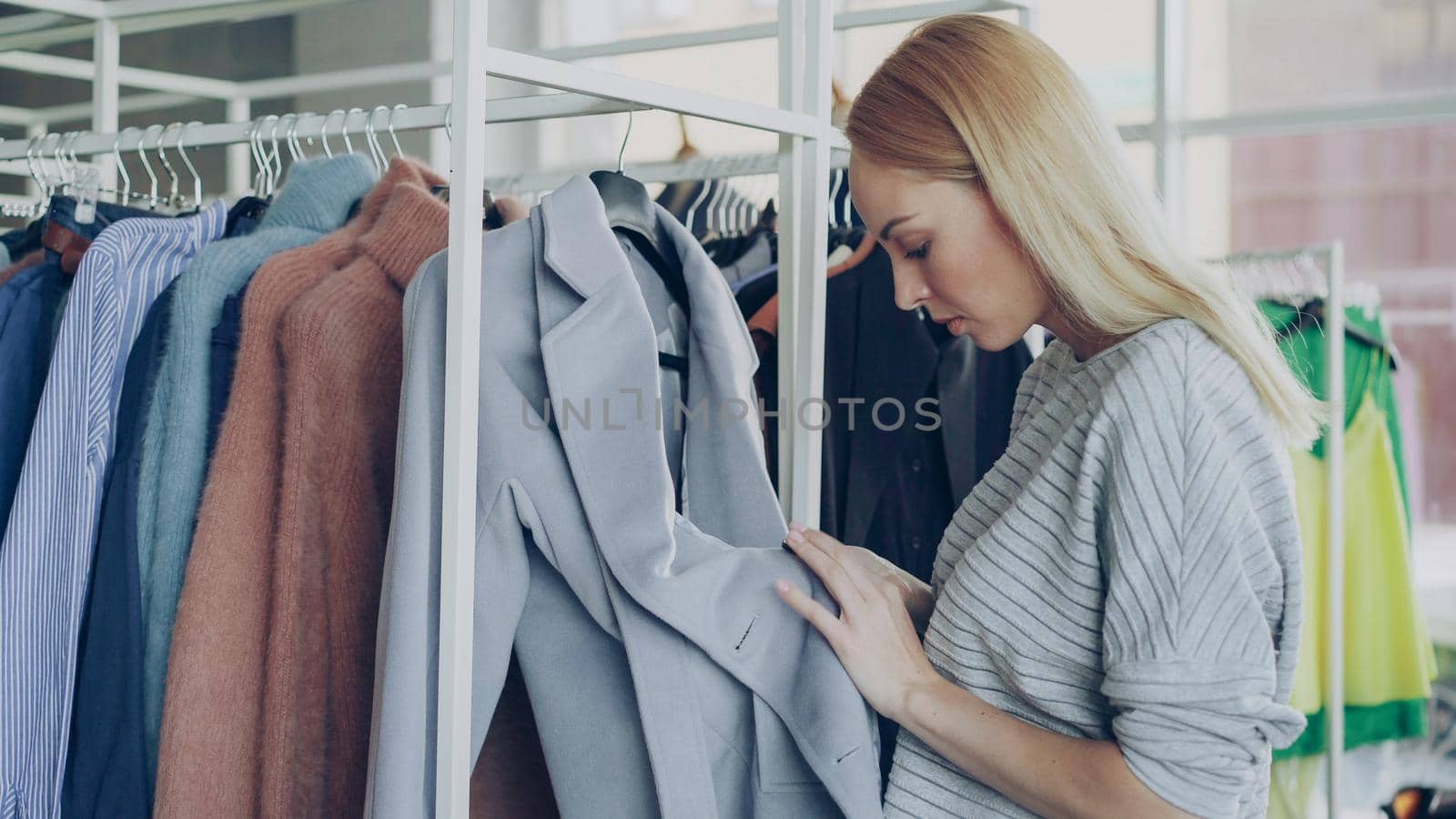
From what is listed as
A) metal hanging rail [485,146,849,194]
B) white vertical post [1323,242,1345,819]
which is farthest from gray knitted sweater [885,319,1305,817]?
white vertical post [1323,242,1345,819]

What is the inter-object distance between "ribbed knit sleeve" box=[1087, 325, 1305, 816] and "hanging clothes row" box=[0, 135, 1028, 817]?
0.25 metres

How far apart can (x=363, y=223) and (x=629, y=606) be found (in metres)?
0.58

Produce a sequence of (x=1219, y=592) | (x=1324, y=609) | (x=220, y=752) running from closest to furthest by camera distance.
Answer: (x=1219, y=592) < (x=220, y=752) < (x=1324, y=609)

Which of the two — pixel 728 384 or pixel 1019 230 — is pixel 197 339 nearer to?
pixel 728 384

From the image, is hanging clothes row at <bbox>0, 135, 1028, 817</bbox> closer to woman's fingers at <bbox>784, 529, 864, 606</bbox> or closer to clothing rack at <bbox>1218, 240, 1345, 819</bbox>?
woman's fingers at <bbox>784, 529, 864, 606</bbox>

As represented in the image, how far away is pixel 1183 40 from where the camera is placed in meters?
3.54

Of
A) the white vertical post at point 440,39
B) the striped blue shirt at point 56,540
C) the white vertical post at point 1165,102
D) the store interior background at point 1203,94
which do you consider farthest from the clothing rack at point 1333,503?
the white vertical post at point 440,39

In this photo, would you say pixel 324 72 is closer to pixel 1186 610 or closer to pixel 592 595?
pixel 592 595

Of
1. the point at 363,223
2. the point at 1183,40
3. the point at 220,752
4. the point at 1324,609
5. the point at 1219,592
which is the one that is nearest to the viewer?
the point at 1219,592

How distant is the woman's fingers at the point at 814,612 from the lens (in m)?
1.06

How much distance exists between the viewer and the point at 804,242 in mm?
1261

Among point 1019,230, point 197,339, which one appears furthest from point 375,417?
point 1019,230

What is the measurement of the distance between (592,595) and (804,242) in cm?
42

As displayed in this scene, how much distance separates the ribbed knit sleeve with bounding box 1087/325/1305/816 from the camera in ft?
2.91
